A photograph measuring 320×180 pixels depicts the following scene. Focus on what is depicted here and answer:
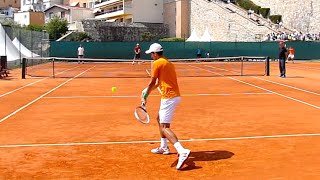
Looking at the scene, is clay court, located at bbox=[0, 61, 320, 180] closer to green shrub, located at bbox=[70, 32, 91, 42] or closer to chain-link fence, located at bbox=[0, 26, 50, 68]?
chain-link fence, located at bbox=[0, 26, 50, 68]

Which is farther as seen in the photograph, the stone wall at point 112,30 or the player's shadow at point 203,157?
the stone wall at point 112,30

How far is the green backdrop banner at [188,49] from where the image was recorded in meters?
45.6

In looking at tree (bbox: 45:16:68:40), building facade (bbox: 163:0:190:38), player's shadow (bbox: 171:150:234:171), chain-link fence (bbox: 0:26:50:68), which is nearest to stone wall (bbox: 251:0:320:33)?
building facade (bbox: 163:0:190:38)

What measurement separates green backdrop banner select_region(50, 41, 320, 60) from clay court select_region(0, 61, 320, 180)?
99.9ft

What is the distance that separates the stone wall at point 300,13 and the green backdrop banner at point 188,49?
376 inches

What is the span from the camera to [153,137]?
8688mm

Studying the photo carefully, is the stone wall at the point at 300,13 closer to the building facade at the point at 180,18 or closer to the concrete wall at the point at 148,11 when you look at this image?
the building facade at the point at 180,18

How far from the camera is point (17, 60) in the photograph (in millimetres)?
31703

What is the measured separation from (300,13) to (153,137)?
52.5m

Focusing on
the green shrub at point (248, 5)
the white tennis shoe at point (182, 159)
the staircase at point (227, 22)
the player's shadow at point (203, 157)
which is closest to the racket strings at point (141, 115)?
the player's shadow at point (203, 157)

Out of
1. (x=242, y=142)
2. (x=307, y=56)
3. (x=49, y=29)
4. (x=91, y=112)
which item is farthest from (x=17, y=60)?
(x=49, y=29)

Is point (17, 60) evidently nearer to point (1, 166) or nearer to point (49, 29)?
point (1, 166)

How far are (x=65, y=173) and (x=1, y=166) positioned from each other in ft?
3.47

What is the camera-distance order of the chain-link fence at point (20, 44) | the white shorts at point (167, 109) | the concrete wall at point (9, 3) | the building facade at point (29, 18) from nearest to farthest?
the white shorts at point (167, 109), the chain-link fence at point (20, 44), the building facade at point (29, 18), the concrete wall at point (9, 3)
